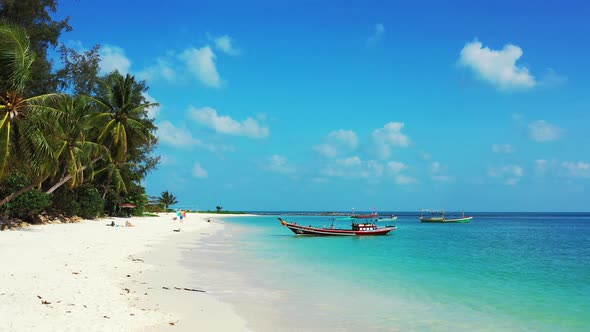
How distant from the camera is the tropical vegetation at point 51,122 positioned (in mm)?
14273

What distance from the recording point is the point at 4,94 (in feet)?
47.2

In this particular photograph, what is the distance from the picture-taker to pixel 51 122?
53.0ft

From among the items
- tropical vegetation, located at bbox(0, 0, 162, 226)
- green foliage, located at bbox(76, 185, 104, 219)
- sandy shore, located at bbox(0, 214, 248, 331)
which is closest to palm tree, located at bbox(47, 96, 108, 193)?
tropical vegetation, located at bbox(0, 0, 162, 226)

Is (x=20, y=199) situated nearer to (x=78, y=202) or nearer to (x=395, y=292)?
(x=78, y=202)

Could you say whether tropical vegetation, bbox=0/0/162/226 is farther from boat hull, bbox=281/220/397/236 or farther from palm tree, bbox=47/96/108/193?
boat hull, bbox=281/220/397/236

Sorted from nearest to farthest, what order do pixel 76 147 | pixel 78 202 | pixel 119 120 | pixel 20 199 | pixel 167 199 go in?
pixel 20 199, pixel 76 147, pixel 119 120, pixel 78 202, pixel 167 199

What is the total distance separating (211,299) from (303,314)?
7.25 ft

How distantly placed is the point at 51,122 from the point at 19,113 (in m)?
1.60

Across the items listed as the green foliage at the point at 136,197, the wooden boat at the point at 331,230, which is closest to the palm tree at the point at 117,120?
the wooden boat at the point at 331,230

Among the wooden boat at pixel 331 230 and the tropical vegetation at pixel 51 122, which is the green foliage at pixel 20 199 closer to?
the tropical vegetation at pixel 51 122

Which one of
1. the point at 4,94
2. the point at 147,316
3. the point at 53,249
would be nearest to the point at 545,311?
the point at 147,316

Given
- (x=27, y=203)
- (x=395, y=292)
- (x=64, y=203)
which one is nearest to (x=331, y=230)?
(x=64, y=203)

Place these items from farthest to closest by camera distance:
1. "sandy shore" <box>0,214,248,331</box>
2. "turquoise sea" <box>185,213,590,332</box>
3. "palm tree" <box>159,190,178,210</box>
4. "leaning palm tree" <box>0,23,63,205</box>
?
"palm tree" <box>159,190,178,210</box>, "leaning palm tree" <box>0,23,63,205</box>, "turquoise sea" <box>185,213,590,332</box>, "sandy shore" <box>0,214,248,331</box>

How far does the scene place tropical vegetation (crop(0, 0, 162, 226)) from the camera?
14.3 m
